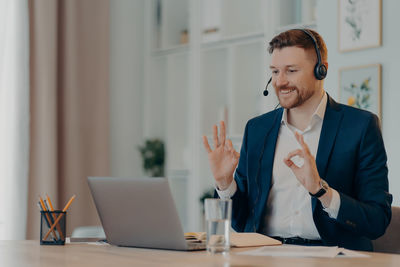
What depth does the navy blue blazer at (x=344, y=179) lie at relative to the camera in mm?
1851

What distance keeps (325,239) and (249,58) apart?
274 centimetres

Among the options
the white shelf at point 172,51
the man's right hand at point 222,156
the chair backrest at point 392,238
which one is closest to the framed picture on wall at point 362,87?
the chair backrest at point 392,238

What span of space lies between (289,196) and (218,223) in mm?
674

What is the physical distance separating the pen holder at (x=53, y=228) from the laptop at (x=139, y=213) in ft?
0.45

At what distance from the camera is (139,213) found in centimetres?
163

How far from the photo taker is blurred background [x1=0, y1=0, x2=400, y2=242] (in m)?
4.30

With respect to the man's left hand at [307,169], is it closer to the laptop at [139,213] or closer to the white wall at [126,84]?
the laptop at [139,213]

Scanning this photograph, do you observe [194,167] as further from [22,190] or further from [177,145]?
[22,190]

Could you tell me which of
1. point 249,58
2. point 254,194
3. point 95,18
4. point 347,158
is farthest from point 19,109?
point 347,158

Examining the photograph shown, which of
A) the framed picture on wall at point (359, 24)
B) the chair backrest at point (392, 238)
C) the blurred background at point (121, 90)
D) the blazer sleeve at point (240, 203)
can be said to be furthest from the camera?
the blurred background at point (121, 90)

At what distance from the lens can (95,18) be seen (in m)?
4.78

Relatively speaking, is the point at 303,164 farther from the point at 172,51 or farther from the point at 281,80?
the point at 172,51

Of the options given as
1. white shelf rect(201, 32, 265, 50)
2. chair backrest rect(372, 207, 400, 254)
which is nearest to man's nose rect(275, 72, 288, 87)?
chair backrest rect(372, 207, 400, 254)

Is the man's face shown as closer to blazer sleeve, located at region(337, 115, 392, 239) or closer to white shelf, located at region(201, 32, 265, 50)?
blazer sleeve, located at region(337, 115, 392, 239)
